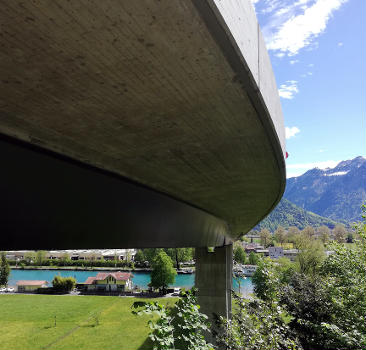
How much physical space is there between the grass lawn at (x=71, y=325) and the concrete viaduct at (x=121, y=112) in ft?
45.4

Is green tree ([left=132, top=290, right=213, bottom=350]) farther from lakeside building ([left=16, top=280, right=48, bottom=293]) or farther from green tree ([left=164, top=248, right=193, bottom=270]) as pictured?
green tree ([left=164, top=248, right=193, bottom=270])

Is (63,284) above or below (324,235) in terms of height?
below

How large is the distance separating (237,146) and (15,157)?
3198 millimetres

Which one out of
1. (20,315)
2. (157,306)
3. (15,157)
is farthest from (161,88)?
(20,315)

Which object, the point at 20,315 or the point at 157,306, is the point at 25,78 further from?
the point at 20,315

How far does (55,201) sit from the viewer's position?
4.11 m

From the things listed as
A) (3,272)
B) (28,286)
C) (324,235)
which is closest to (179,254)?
(324,235)

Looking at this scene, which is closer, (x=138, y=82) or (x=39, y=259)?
(x=138, y=82)

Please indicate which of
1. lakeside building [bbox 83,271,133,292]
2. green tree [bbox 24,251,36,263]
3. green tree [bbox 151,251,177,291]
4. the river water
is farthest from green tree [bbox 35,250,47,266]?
green tree [bbox 151,251,177,291]

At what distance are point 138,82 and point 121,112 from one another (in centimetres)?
66

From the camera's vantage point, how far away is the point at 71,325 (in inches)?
1129

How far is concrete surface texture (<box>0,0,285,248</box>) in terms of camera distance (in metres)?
2.11

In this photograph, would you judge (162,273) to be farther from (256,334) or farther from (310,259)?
(256,334)

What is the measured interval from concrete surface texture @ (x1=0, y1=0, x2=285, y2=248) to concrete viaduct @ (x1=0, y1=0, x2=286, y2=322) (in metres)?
0.01
